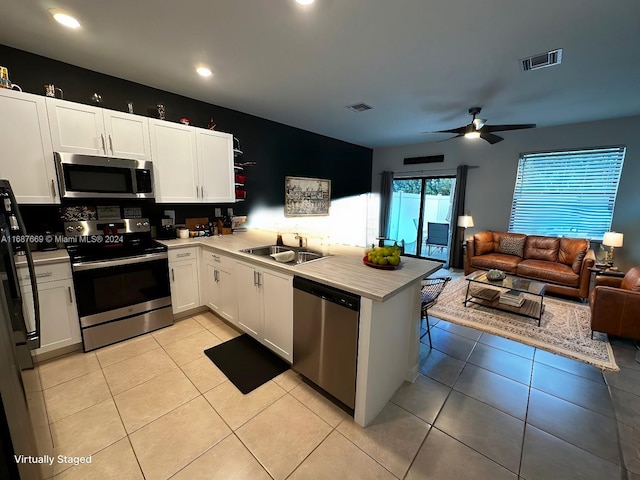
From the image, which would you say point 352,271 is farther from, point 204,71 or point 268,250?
point 204,71

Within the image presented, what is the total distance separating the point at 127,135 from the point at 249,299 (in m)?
2.16

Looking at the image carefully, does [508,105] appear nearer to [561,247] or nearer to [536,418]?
[561,247]

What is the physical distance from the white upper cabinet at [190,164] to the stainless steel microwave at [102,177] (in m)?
0.17

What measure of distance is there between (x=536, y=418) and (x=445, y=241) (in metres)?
4.70

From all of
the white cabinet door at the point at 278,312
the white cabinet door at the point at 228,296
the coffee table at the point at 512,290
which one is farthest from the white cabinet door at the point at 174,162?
the coffee table at the point at 512,290

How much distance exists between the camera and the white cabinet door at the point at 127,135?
263 centimetres

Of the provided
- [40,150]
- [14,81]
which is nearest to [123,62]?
[14,81]

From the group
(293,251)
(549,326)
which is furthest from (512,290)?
(293,251)

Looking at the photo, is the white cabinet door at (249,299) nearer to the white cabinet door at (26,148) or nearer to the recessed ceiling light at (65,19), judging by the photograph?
the white cabinet door at (26,148)

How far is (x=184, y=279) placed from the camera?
3068 mm

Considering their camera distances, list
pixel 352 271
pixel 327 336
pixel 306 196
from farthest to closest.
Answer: pixel 306 196
pixel 352 271
pixel 327 336

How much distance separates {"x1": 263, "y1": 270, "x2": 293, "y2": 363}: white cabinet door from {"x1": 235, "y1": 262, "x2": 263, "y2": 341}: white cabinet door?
103 mm

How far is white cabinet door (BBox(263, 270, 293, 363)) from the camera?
6.95ft

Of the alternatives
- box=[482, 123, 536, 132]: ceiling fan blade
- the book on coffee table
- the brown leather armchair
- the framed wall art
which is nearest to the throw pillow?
the book on coffee table
